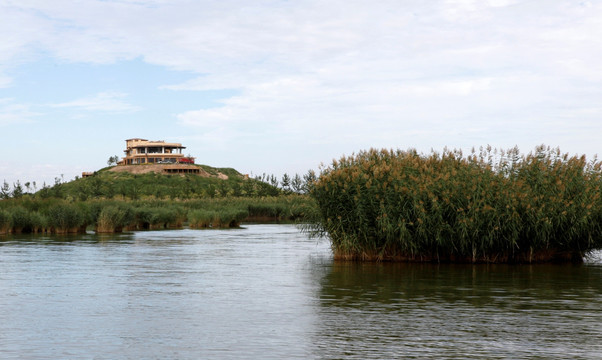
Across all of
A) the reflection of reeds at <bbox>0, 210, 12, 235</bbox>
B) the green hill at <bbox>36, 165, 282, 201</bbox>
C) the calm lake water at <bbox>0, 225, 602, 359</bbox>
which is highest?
the green hill at <bbox>36, 165, 282, 201</bbox>

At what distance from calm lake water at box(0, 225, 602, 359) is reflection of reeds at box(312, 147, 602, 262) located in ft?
3.61

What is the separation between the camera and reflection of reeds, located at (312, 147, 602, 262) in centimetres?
2830

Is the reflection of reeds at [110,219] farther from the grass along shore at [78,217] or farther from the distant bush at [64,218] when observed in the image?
the distant bush at [64,218]

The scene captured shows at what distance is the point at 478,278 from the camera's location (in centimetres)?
2520

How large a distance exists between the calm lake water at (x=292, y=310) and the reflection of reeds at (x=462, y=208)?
1101mm

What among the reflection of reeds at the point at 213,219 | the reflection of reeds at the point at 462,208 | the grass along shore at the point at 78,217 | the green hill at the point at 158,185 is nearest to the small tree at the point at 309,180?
the reflection of reeds at the point at 462,208

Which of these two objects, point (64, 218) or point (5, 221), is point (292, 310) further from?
point (5, 221)

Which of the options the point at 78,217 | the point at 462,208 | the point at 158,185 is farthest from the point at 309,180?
the point at 158,185

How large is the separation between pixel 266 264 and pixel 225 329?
15.2 m

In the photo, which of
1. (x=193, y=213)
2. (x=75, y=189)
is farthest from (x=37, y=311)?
(x=75, y=189)

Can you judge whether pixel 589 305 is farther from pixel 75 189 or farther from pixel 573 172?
pixel 75 189

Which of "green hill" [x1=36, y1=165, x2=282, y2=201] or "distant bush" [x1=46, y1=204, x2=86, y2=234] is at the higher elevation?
"green hill" [x1=36, y1=165, x2=282, y2=201]

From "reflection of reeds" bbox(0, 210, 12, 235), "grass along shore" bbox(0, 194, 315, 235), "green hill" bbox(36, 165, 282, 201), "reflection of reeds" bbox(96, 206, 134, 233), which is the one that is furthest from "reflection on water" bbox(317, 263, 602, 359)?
"green hill" bbox(36, 165, 282, 201)

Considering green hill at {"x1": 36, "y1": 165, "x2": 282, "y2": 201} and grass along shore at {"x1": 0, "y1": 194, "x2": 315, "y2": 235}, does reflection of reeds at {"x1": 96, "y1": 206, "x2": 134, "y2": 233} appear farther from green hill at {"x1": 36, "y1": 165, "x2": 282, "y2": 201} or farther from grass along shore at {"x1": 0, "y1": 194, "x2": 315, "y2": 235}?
green hill at {"x1": 36, "y1": 165, "x2": 282, "y2": 201}
